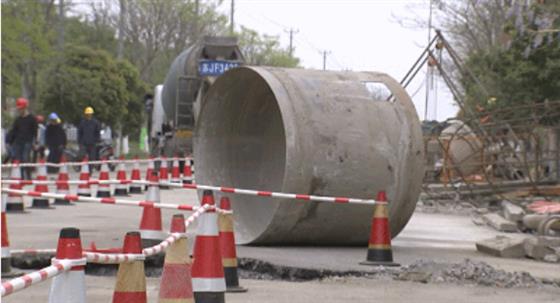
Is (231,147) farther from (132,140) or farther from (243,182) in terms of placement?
(132,140)

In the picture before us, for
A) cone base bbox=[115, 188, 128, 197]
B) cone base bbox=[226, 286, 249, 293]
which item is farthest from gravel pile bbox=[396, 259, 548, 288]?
cone base bbox=[115, 188, 128, 197]

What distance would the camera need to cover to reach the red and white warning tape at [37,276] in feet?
13.5

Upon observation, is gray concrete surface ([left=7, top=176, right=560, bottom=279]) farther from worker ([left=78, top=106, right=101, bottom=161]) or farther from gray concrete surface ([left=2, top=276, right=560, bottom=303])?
worker ([left=78, top=106, right=101, bottom=161])

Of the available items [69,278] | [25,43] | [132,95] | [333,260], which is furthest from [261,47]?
[69,278]

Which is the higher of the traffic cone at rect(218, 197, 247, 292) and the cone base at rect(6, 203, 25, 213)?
the traffic cone at rect(218, 197, 247, 292)

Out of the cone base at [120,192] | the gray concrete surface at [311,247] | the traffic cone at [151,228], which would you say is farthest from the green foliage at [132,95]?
the traffic cone at [151,228]

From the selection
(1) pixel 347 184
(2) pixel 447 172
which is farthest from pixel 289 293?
(2) pixel 447 172

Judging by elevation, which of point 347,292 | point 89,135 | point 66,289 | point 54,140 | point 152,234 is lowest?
point 347,292

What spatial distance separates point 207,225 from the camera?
787cm

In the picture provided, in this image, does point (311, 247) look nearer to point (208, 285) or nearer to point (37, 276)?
point (208, 285)

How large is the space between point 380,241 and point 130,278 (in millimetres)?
6195

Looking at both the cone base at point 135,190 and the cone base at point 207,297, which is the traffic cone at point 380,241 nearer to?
the cone base at point 207,297

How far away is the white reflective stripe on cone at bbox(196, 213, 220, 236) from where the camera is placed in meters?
7.84

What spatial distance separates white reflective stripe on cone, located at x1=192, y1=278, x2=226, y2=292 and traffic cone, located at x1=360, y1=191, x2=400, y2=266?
3.66 metres
